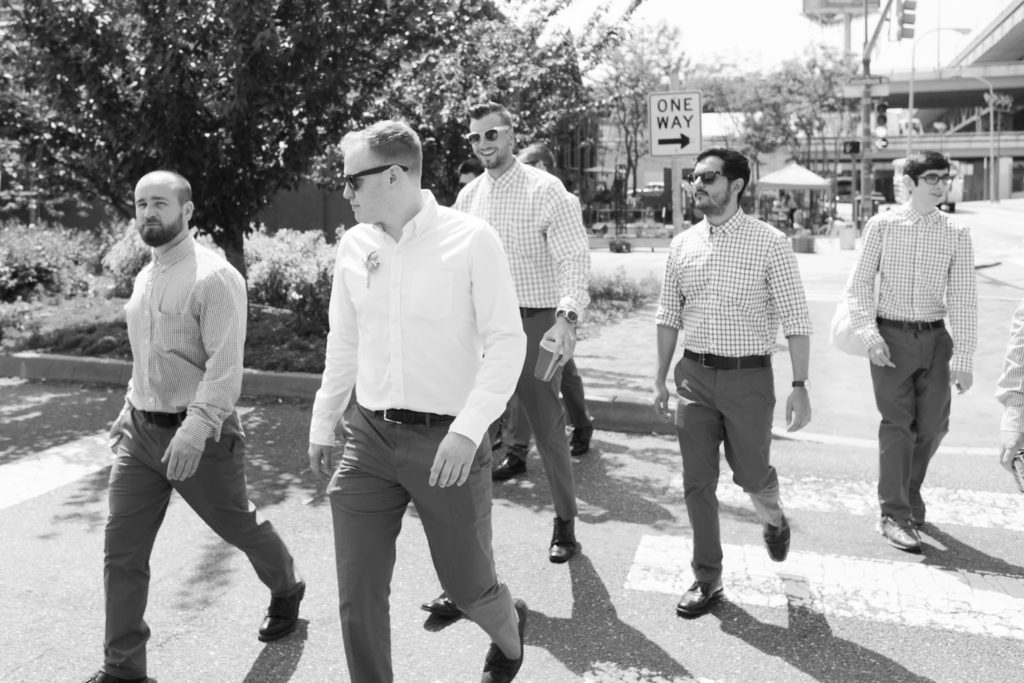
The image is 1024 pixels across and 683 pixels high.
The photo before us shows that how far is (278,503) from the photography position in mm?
6062

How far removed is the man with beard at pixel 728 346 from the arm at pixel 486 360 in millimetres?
1415

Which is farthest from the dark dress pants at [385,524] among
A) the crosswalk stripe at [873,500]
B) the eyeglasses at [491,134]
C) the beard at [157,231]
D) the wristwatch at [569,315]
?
the crosswalk stripe at [873,500]

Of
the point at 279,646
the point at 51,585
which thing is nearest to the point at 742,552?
the point at 279,646

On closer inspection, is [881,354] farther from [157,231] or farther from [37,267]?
[37,267]

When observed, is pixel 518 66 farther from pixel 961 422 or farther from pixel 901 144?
pixel 901 144

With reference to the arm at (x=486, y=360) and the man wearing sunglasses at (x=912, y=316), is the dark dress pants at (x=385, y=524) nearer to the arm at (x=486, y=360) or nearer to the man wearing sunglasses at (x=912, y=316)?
the arm at (x=486, y=360)

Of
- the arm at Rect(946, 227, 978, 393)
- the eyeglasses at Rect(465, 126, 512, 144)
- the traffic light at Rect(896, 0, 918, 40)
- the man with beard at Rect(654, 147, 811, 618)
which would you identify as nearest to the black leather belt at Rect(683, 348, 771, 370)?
the man with beard at Rect(654, 147, 811, 618)

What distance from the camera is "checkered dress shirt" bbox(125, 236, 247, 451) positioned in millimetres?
3824

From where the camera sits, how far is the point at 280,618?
4219 mm

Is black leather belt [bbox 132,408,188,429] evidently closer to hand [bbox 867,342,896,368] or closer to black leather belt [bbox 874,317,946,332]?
hand [bbox 867,342,896,368]

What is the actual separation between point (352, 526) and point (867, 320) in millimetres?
3075

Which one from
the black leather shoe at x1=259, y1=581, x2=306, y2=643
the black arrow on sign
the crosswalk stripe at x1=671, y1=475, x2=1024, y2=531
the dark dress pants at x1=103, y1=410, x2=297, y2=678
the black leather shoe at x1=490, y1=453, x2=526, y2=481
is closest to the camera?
the dark dress pants at x1=103, y1=410, x2=297, y2=678

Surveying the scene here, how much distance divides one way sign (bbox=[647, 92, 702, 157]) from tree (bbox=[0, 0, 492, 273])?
212 cm

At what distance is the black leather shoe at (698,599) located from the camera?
441 centimetres
